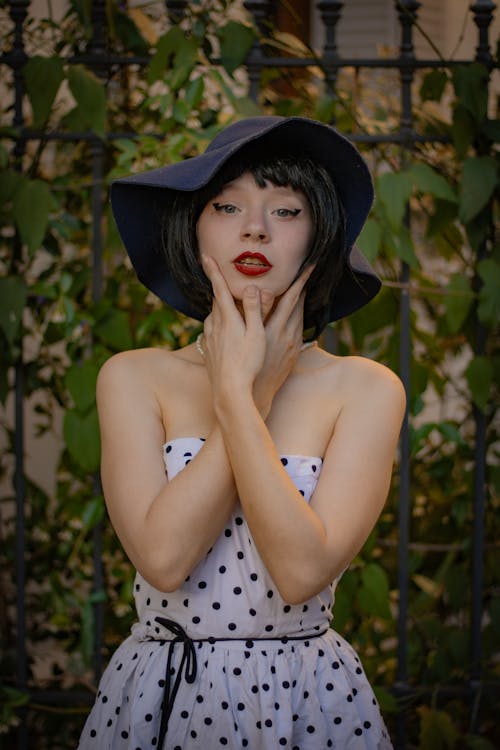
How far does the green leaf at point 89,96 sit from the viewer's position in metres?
2.44

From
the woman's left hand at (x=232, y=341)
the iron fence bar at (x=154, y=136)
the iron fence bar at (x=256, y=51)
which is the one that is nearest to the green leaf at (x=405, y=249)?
the iron fence bar at (x=154, y=136)

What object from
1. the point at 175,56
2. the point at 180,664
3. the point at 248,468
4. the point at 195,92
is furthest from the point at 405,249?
the point at 180,664

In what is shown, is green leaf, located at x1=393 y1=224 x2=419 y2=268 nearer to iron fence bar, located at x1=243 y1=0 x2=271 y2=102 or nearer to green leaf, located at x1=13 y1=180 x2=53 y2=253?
iron fence bar, located at x1=243 y1=0 x2=271 y2=102

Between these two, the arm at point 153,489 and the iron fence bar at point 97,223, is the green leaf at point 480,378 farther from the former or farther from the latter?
the arm at point 153,489

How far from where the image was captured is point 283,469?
1.47 metres

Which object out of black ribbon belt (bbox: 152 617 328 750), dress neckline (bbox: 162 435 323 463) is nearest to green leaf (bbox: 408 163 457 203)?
dress neckline (bbox: 162 435 323 463)

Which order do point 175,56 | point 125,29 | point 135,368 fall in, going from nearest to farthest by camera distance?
point 135,368, point 175,56, point 125,29

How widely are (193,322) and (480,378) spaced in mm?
818

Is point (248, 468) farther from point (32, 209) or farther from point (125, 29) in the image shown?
point (125, 29)

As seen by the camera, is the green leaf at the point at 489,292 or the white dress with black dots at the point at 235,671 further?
the green leaf at the point at 489,292

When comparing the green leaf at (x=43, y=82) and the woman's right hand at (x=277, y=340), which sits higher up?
the green leaf at (x=43, y=82)

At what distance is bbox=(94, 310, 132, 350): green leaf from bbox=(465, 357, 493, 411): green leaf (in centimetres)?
91

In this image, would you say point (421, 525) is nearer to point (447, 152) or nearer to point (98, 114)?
point (447, 152)

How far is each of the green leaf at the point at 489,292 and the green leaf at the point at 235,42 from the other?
0.82 m
